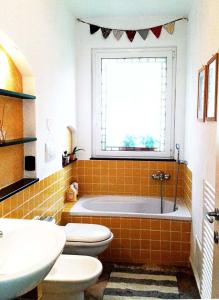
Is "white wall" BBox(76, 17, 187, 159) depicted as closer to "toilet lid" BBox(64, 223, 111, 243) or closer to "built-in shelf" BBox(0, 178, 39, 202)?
"toilet lid" BBox(64, 223, 111, 243)

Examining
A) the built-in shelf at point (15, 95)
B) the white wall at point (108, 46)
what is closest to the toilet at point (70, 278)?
the built-in shelf at point (15, 95)

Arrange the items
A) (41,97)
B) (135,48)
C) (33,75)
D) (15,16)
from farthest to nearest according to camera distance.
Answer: (135,48) → (41,97) → (33,75) → (15,16)

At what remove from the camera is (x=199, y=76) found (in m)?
2.81

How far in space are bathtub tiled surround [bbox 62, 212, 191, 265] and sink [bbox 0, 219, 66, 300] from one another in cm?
176

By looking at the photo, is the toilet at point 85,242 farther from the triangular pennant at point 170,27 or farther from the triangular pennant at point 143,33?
the triangular pennant at point 170,27

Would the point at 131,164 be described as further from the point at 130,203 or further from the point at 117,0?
the point at 117,0

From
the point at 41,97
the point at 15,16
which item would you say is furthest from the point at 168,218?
the point at 15,16

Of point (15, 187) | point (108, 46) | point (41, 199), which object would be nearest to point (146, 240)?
point (41, 199)

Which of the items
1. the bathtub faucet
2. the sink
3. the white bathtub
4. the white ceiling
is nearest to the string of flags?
the white ceiling

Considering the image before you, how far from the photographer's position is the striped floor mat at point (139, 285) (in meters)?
2.63

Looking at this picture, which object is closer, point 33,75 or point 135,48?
point 33,75

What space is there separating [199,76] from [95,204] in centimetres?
188

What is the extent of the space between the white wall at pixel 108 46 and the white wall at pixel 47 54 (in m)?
0.17

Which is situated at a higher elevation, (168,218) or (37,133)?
(37,133)
